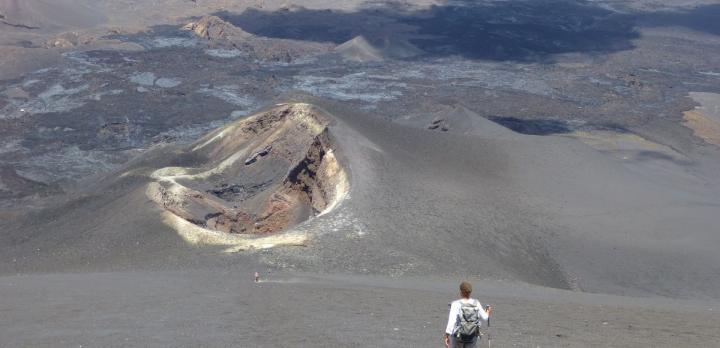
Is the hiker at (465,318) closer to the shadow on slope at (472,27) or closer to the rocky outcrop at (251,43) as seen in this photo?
the rocky outcrop at (251,43)

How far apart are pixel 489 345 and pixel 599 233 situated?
698 inches

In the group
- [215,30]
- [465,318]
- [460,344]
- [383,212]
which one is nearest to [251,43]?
[215,30]

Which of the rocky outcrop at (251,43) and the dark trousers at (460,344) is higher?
the dark trousers at (460,344)

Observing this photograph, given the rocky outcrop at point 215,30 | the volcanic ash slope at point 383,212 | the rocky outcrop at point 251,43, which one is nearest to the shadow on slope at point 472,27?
the rocky outcrop at point 251,43

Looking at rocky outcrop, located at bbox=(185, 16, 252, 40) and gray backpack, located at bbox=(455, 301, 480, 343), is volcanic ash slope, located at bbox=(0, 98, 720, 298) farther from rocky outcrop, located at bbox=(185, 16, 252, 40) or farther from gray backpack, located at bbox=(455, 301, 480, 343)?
rocky outcrop, located at bbox=(185, 16, 252, 40)

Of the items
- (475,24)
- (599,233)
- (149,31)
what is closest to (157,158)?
(599,233)

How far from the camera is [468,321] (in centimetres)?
1006

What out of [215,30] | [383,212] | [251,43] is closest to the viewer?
[383,212]

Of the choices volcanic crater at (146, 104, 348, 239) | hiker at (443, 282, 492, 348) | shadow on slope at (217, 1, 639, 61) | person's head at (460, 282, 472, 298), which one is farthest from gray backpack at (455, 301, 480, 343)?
shadow on slope at (217, 1, 639, 61)

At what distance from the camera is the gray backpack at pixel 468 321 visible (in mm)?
10062

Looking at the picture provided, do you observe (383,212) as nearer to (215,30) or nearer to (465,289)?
(465,289)

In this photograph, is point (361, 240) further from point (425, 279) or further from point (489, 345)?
point (489, 345)

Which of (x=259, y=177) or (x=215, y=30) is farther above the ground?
(x=215, y=30)

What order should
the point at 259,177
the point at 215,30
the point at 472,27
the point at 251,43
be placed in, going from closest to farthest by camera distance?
the point at 259,177 → the point at 251,43 → the point at 215,30 → the point at 472,27
